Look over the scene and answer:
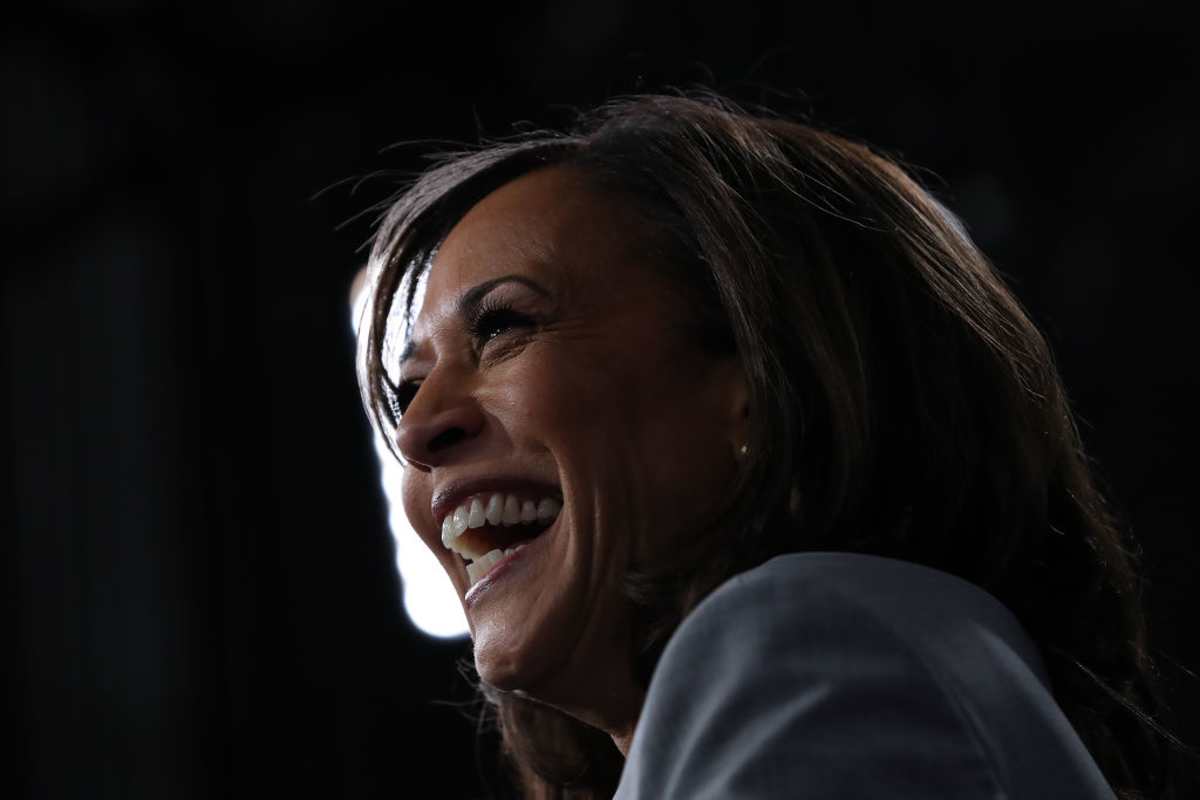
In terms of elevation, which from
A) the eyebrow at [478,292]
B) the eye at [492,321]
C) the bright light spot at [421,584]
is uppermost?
the eyebrow at [478,292]

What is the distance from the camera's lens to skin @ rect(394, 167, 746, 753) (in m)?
1.28

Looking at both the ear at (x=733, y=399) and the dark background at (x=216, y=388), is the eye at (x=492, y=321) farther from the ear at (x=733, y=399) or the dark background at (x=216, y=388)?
the dark background at (x=216, y=388)

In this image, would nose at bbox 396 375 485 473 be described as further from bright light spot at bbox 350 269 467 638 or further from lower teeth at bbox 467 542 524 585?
bright light spot at bbox 350 269 467 638

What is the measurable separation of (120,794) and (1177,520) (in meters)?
2.09

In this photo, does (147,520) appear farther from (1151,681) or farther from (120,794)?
(1151,681)

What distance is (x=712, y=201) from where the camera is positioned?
1.36m

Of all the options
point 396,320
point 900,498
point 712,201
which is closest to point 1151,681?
point 900,498

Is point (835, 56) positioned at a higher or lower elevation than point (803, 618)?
higher

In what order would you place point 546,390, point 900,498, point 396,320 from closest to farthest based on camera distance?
point 900,498 < point 546,390 < point 396,320

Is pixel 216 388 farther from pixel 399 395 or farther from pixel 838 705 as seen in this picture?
pixel 838 705

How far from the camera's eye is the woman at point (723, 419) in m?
1.21

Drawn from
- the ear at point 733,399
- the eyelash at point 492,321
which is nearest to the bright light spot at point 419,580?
the eyelash at point 492,321

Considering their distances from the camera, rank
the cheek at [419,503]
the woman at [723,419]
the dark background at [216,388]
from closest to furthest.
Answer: the woman at [723,419], the cheek at [419,503], the dark background at [216,388]

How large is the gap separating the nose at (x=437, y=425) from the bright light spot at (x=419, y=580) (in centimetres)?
145
